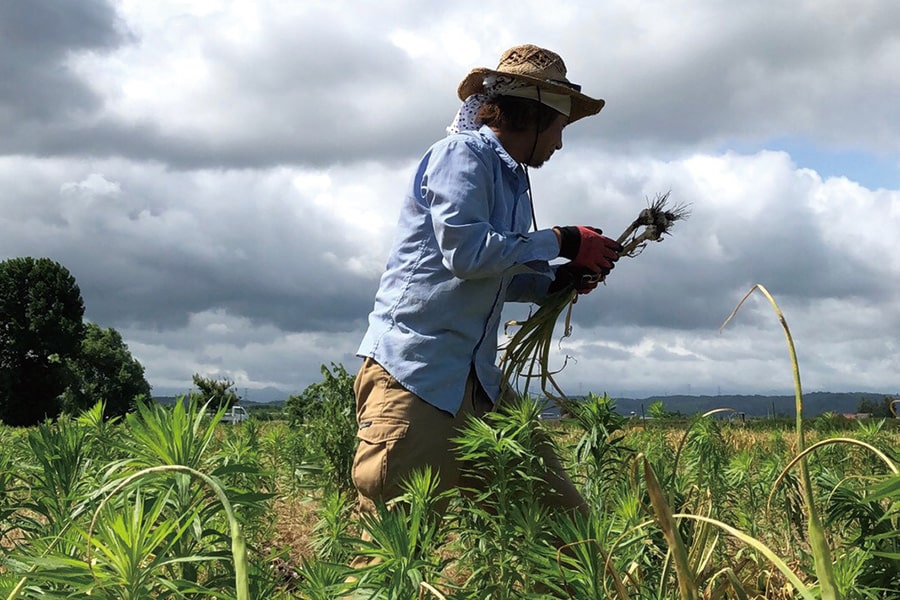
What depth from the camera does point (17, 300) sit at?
48469mm

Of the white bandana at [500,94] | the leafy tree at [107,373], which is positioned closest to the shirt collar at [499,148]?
the white bandana at [500,94]

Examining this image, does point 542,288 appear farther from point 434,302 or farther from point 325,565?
point 325,565

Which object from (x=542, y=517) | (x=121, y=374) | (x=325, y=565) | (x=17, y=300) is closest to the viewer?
(x=325, y=565)

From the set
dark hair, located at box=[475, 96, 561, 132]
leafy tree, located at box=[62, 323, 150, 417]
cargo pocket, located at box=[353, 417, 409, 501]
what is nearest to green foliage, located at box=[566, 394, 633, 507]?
cargo pocket, located at box=[353, 417, 409, 501]

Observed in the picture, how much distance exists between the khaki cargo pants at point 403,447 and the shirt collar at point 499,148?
0.96 metres

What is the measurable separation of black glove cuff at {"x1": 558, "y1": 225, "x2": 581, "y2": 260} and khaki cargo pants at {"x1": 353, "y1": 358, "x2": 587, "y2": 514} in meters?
0.73

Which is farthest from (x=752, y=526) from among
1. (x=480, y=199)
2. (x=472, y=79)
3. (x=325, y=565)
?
(x=325, y=565)

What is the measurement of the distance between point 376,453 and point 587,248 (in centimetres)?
114

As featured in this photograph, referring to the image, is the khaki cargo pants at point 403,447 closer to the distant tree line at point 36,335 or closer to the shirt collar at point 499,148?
the shirt collar at point 499,148

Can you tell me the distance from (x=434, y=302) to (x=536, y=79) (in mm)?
1008

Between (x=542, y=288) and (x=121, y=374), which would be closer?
(x=542, y=288)

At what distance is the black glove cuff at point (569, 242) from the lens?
327 cm

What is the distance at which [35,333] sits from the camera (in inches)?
1864

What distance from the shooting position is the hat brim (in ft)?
11.2
